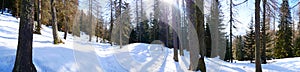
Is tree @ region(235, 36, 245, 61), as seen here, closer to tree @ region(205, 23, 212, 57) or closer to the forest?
the forest

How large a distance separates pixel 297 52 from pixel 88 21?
24.0 m

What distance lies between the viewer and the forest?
10.7 m

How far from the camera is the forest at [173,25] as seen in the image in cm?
1068

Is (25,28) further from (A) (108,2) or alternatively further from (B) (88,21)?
(B) (88,21)

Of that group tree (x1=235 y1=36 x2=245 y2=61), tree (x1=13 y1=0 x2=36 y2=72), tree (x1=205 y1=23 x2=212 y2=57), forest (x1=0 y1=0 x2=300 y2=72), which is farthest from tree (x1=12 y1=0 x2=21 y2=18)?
tree (x1=235 y1=36 x2=245 y2=61)

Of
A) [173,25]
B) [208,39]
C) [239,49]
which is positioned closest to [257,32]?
[173,25]

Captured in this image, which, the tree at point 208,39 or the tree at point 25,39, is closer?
the tree at point 25,39

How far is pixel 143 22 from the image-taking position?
38.7 meters

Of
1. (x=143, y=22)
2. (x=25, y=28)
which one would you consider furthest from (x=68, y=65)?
(x=143, y=22)

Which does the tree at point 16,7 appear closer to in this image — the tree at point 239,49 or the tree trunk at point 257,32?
the tree trunk at point 257,32

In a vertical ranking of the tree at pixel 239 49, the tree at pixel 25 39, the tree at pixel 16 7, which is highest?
the tree at pixel 16 7

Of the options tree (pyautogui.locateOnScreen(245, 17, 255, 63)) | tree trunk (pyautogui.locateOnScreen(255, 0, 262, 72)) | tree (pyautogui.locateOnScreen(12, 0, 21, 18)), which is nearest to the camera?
tree trunk (pyautogui.locateOnScreen(255, 0, 262, 72))

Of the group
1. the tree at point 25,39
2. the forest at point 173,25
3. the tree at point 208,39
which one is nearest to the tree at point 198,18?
the forest at point 173,25

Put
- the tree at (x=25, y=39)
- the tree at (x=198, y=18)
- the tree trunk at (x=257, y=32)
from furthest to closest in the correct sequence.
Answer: the tree trunk at (x=257, y=32)
the tree at (x=198, y=18)
the tree at (x=25, y=39)
